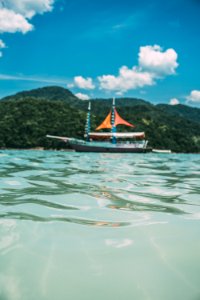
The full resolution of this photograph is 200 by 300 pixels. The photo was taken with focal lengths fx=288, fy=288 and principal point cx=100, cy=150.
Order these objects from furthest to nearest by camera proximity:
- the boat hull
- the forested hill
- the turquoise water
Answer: the forested hill → the boat hull → the turquoise water

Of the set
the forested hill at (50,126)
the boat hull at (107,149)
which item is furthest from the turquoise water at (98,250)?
the forested hill at (50,126)

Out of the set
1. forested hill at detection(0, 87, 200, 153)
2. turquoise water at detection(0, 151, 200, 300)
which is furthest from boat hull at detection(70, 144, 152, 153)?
turquoise water at detection(0, 151, 200, 300)

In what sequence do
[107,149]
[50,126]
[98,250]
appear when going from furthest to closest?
[50,126] < [107,149] < [98,250]

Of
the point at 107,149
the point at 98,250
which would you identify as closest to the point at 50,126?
the point at 107,149

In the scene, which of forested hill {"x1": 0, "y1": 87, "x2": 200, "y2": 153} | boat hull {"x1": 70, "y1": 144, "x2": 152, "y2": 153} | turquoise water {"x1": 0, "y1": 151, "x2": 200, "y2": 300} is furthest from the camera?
forested hill {"x1": 0, "y1": 87, "x2": 200, "y2": 153}

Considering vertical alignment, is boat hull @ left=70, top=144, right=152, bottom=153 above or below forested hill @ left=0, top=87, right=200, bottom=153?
below

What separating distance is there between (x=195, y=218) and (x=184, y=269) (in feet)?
5.17

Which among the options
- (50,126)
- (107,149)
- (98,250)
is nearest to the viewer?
(98,250)

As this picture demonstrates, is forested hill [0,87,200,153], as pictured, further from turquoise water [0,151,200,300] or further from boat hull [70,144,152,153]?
turquoise water [0,151,200,300]

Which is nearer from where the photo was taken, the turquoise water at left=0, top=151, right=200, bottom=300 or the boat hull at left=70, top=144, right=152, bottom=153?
the turquoise water at left=0, top=151, right=200, bottom=300

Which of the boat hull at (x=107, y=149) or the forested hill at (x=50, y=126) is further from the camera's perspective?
the forested hill at (x=50, y=126)

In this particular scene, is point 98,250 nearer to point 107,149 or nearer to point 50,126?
point 107,149

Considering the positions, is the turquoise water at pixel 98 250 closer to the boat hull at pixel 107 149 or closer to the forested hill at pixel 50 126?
the boat hull at pixel 107 149

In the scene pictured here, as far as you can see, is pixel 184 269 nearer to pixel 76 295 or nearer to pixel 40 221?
pixel 76 295
